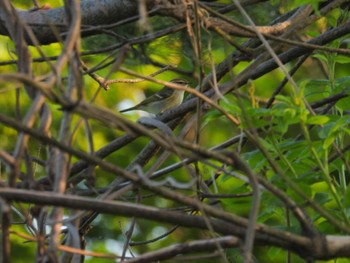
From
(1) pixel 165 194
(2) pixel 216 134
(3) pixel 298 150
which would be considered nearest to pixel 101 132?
(2) pixel 216 134

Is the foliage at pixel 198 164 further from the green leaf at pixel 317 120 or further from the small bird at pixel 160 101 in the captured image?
the small bird at pixel 160 101

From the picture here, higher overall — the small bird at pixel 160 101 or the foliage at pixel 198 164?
the small bird at pixel 160 101

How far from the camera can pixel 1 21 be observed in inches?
124

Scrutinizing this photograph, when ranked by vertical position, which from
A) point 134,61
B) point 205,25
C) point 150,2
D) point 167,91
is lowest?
point 205,25

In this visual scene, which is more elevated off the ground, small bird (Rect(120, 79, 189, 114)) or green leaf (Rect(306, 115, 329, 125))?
small bird (Rect(120, 79, 189, 114))

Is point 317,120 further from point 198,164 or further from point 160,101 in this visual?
point 160,101

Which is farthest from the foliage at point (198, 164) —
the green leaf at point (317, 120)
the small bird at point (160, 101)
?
the small bird at point (160, 101)

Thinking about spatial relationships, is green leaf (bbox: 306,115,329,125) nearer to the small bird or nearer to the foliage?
the foliage

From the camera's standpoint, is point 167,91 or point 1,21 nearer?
point 1,21

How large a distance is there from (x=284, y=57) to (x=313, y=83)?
0.70 meters

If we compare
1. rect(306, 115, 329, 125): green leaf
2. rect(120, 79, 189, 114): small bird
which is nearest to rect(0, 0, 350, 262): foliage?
rect(306, 115, 329, 125): green leaf

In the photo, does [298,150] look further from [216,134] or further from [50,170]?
[216,134]

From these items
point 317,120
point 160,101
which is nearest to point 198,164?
point 317,120

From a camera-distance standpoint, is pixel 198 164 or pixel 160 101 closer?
pixel 198 164
